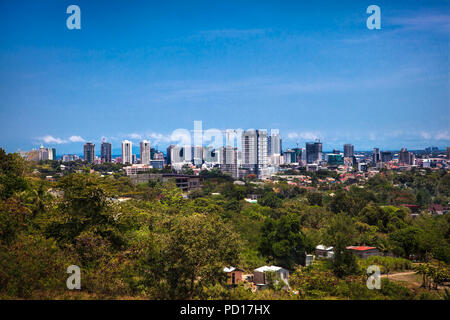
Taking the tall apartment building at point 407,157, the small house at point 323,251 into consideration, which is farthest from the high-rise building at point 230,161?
the small house at point 323,251

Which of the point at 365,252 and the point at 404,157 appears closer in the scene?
the point at 365,252

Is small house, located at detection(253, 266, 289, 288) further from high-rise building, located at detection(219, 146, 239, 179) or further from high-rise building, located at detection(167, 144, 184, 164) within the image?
high-rise building, located at detection(167, 144, 184, 164)

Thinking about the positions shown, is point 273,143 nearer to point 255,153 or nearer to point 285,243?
point 255,153

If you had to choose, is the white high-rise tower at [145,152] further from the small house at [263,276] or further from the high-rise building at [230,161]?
the small house at [263,276]

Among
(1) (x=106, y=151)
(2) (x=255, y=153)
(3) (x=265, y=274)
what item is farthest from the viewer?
(2) (x=255, y=153)

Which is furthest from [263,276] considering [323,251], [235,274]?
[323,251]
